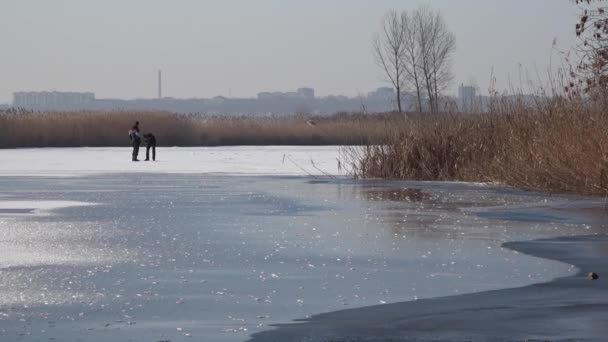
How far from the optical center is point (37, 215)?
1529 centimetres

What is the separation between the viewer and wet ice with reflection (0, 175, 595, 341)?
290 inches

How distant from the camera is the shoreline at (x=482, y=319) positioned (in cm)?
655

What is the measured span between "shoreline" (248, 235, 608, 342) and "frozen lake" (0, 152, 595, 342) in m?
0.24

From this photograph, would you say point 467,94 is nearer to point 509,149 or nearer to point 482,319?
point 509,149

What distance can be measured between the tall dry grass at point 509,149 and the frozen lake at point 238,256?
68cm

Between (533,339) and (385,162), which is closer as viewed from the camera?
(533,339)

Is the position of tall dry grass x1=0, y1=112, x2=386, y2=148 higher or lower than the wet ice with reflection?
higher

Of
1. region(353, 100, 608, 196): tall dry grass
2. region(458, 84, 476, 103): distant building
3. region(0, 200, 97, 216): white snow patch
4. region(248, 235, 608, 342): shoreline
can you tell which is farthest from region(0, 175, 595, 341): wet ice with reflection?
region(458, 84, 476, 103): distant building

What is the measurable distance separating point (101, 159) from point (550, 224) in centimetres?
2705

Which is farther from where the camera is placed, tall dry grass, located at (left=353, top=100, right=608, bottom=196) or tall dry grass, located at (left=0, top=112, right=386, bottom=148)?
tall dry grass, located at (left=0, top=112, right=386, bottom=148)

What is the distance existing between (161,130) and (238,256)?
51.4m

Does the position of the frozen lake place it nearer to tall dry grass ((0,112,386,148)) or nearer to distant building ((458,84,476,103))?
distant building ((458,84,476,103))

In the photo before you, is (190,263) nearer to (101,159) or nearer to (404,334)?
(404,334)

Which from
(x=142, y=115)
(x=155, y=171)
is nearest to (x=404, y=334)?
(x=155, y=171)
